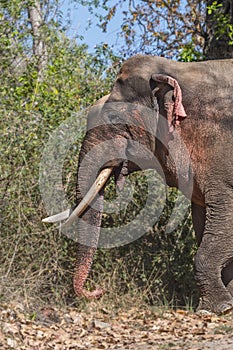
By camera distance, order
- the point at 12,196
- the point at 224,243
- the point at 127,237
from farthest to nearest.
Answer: the point at 127,237
the point at 12,196
the point at 224,243

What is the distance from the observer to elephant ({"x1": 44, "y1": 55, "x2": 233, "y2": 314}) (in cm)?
976

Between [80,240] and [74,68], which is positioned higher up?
[74,68]

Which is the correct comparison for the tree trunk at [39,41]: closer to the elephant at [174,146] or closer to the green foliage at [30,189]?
the green foliage at [30,189]

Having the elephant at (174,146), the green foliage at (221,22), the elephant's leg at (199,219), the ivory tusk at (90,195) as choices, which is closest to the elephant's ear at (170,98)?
the elephant at (174,146)

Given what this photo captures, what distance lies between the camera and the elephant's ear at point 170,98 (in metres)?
9.88

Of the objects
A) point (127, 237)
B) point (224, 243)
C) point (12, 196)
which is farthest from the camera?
point (127, 237)

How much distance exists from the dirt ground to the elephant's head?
723mm

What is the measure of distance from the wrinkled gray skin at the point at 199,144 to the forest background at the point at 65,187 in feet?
3.68

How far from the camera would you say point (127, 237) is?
1255 centimetres

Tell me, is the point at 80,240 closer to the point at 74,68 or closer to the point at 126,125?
the point at 126,125

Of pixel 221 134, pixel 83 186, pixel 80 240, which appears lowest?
pixel 80 240

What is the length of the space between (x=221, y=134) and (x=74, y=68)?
13.2 feet

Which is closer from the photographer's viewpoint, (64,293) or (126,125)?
(126,125)

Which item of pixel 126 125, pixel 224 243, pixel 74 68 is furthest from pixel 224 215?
pixel 74 68
